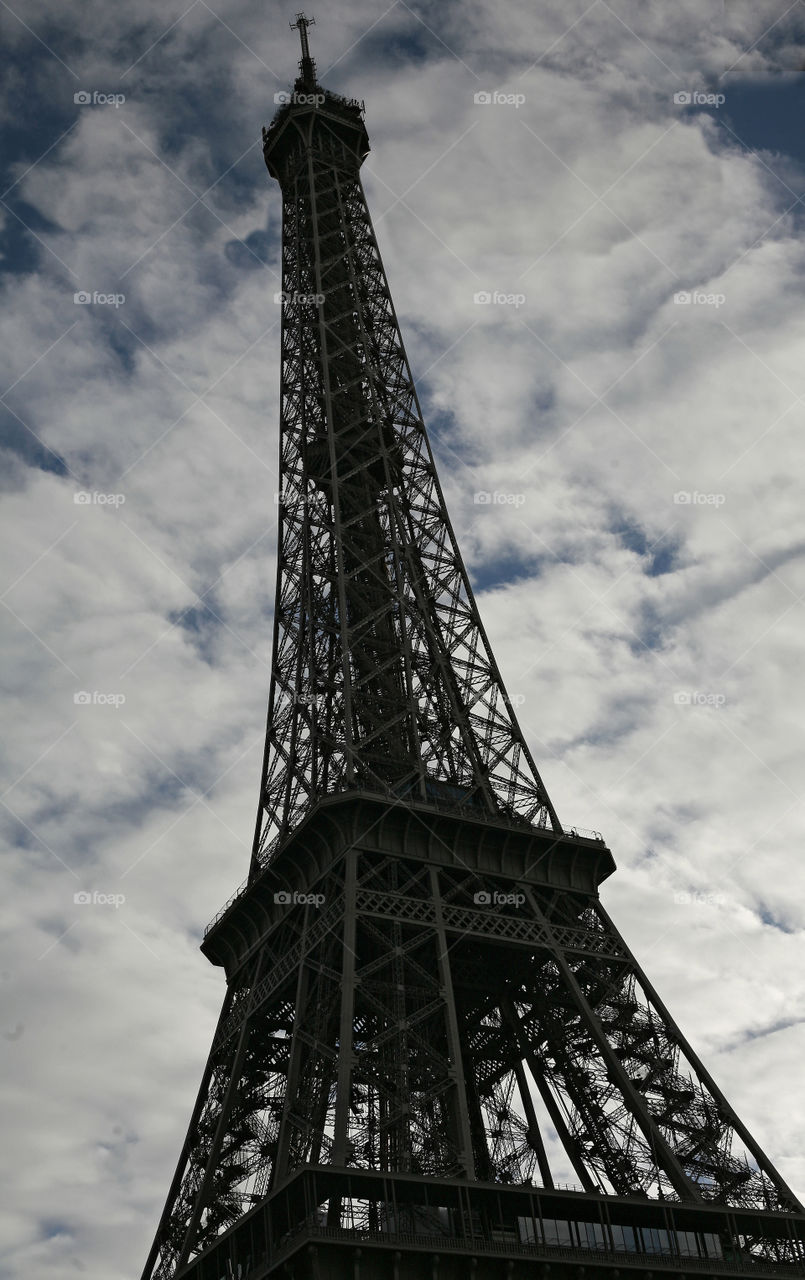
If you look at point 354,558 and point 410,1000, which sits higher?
point 354,558

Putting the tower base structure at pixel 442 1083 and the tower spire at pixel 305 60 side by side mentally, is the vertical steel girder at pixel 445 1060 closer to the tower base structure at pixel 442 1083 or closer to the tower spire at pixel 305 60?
the tower base structure at pixel 442 1083

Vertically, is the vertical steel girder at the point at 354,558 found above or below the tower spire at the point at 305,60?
below

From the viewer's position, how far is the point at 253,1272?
4628cm

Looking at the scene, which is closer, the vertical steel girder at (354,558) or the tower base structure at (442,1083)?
the tower base structure at (442,1083)

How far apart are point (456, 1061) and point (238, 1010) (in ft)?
49.7

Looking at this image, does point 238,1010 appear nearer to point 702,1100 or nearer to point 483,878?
point 483,878

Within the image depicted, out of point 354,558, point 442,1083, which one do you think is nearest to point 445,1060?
point 442,1083

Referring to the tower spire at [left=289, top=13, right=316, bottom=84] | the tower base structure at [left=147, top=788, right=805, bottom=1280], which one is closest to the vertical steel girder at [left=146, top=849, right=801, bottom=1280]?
the tower base structure at [left=147, top=788, right=805, bottom=1280]

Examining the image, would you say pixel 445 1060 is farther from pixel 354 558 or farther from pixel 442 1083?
pixel 354 558

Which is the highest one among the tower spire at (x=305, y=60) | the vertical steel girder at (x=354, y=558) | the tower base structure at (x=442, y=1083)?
the tower spire at (x=305, y=60)

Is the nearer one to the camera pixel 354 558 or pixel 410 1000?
pixel 410 1000

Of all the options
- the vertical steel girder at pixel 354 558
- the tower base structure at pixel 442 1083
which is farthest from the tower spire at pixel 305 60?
the tower base structure at pixel 442 1083

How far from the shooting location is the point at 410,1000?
5784cm

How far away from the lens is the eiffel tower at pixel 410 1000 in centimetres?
4781
